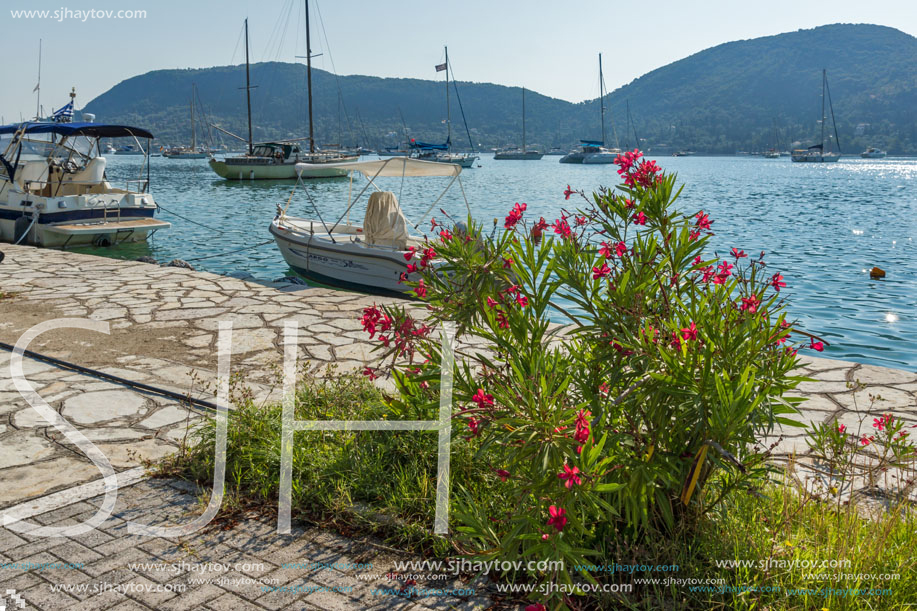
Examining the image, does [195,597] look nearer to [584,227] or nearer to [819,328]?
[584,227]

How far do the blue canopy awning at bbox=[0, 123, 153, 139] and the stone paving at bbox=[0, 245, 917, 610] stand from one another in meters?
6.85

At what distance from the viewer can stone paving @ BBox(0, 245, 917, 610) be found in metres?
2.82

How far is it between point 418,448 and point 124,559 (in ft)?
4.64

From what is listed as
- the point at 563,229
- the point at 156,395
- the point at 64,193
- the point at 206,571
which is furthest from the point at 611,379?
the point at 64,193

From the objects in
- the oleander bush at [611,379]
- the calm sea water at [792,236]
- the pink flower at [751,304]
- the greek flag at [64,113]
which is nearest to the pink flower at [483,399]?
the oleander bush at [611,379]

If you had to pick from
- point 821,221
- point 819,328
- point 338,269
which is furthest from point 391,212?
point 821,221

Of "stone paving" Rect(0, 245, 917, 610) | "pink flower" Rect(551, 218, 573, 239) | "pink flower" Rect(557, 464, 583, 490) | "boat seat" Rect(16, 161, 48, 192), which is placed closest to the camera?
"pink flower" Rect(557, 464, 583, 490)

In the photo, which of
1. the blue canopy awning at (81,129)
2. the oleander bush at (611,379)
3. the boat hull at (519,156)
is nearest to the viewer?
the oleander bush at (611,379)

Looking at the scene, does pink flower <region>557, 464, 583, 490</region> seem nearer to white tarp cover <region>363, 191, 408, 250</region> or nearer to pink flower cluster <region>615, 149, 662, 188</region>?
pink flower cluster <region>615, 149, 662, 188</region>

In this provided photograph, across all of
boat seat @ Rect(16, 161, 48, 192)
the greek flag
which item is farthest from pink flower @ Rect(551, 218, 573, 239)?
the greek flag

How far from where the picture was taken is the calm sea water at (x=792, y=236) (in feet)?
39.2

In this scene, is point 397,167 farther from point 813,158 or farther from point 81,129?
point 813,158

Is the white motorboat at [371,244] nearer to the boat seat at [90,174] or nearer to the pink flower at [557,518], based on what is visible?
the boat seat at [90,174]

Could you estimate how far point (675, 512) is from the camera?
2.91m
